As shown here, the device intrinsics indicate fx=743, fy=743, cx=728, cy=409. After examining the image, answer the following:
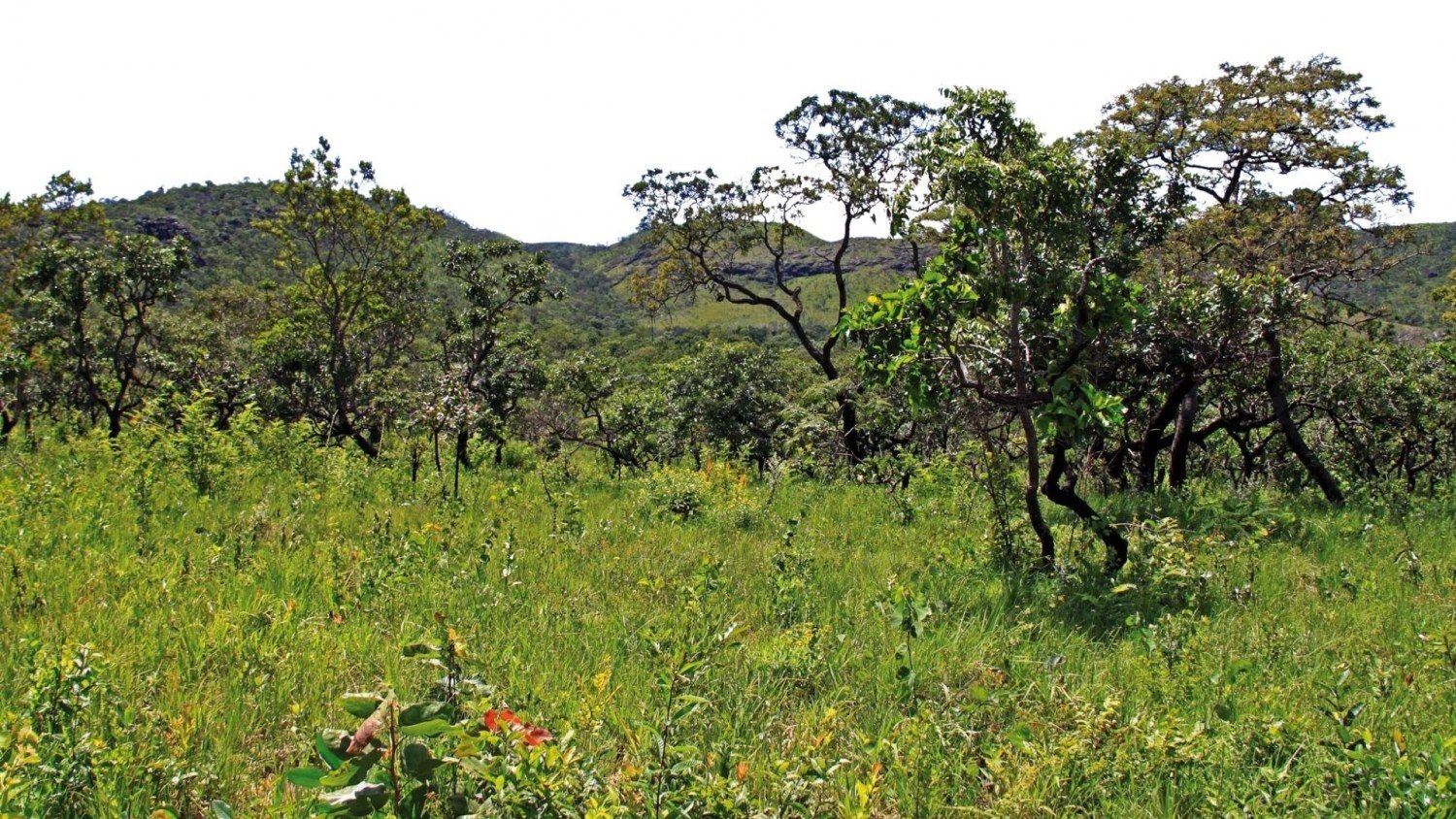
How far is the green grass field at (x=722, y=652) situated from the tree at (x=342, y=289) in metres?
11.5

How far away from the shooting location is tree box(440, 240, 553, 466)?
1806 centimetres

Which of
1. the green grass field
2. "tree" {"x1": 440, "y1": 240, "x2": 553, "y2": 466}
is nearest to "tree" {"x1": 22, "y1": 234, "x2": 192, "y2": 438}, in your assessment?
"tree" {"x1": 440, "y1": 240, "x2": 553, "y2": 466}

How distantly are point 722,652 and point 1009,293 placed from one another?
345 centimetres

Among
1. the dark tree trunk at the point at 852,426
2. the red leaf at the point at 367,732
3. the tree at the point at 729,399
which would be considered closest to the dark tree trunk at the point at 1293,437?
the dark tree trunk at the point at 852,426

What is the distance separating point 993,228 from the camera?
554cm

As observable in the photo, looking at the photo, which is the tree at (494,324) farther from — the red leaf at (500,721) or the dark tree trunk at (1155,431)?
the red leaf at (500,721)

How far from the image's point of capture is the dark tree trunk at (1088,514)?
6.27 m

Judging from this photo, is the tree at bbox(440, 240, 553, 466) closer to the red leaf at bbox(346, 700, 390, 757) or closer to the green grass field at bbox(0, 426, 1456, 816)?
the green grass field at bbox(0, 426, 1456, 816)

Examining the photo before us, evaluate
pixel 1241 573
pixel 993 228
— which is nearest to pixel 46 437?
pixel 993 228

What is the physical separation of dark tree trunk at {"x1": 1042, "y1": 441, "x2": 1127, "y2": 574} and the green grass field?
21cm

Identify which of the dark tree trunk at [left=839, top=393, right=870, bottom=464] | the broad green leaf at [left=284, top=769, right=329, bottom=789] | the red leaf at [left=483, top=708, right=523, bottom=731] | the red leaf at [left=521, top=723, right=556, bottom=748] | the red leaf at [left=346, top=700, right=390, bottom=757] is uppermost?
the red leaf at [left=346, top=700, right=390, bottom=757]

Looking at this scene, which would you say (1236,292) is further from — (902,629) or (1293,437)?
(902,629)

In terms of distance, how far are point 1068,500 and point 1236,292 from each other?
3931 millimetres

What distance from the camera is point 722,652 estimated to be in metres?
3.91
